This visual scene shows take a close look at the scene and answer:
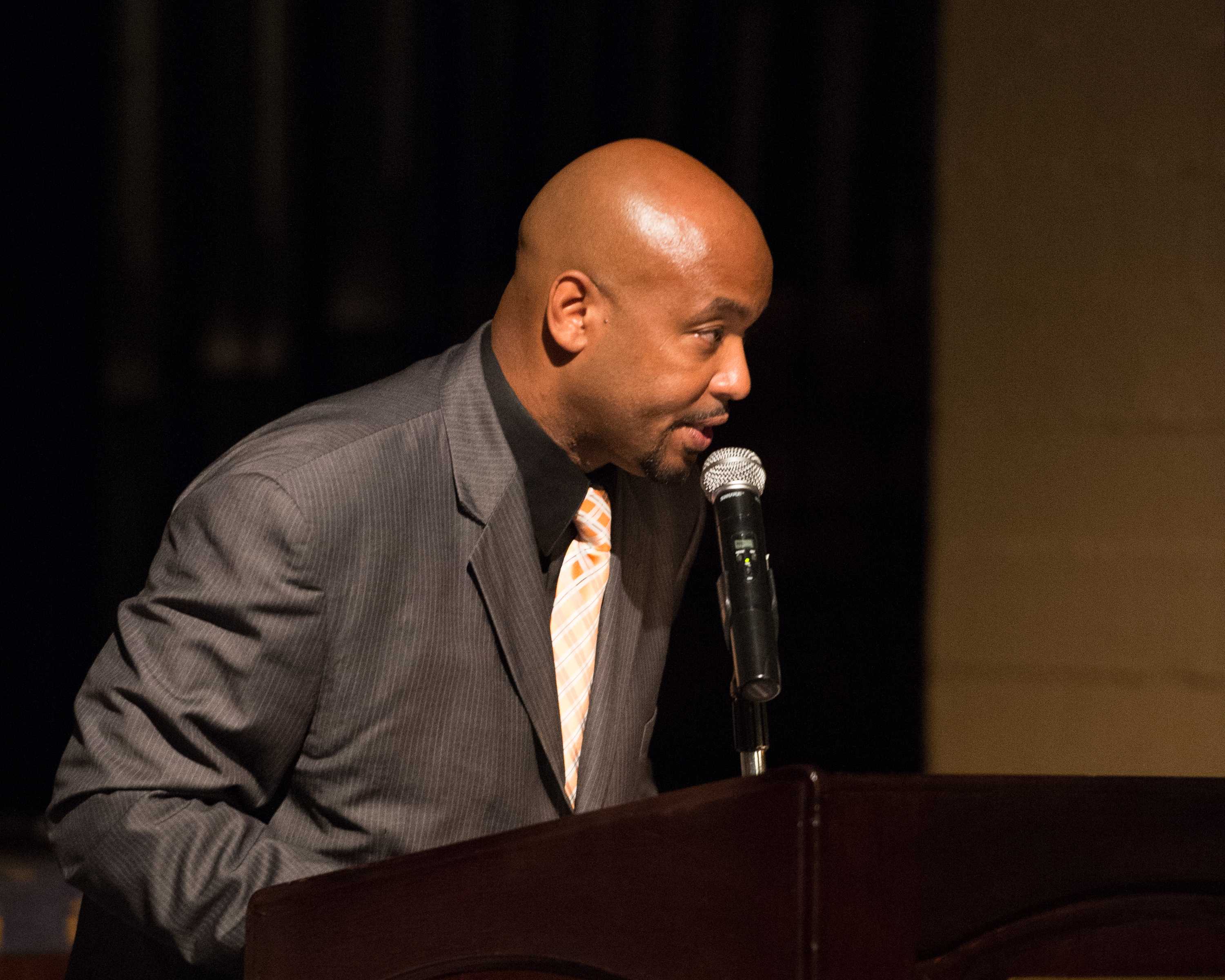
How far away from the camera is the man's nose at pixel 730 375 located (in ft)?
4.00

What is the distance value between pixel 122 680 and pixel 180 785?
3.9 inches

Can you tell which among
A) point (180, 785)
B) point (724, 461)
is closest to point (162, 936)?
point (180, 785)

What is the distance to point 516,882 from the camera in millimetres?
709

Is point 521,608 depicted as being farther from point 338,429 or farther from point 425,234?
point 425,234

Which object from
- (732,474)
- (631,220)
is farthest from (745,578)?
(631,220)

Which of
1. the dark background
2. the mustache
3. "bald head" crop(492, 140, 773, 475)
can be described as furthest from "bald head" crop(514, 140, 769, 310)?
the dark background

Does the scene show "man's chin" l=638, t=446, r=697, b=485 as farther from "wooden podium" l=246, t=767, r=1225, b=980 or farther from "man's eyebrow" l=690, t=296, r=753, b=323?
"wooden podium" l=246, t=767, r=1225, b=980

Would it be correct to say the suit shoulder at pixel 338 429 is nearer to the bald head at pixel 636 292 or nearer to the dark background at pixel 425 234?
the bald head at pixel 636 292

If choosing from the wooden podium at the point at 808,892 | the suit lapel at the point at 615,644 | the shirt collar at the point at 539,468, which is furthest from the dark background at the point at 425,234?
the wooden podium at the point at 808,892

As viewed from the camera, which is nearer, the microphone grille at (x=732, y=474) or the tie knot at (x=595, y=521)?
the microphone grille at (x=732, y=474)

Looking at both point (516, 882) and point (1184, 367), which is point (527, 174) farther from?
point (516, 882)

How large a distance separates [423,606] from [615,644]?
0.24 m

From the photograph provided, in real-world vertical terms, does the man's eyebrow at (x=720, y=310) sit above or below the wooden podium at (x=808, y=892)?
above

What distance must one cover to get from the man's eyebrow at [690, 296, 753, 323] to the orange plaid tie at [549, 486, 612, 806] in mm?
232
